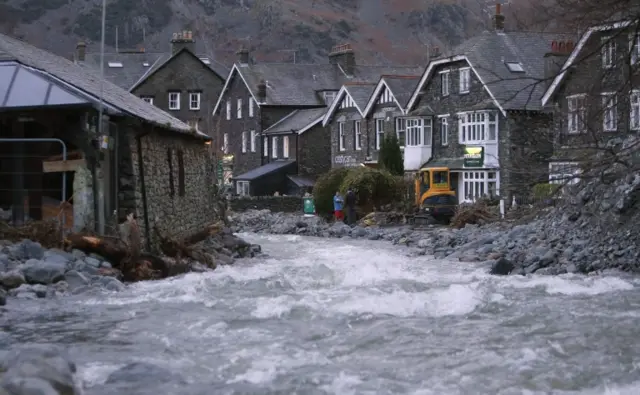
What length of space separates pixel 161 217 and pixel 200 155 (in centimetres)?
713

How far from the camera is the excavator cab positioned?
38.7 meters

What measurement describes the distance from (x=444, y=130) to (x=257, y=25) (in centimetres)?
11243

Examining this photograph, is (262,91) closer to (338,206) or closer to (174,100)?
(174,100)

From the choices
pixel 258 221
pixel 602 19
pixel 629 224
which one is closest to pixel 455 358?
pixel 602 19

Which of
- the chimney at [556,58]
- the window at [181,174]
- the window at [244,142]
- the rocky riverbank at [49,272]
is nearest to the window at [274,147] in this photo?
the window at [244,142]

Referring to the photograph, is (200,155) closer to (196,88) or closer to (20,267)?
(20,267)

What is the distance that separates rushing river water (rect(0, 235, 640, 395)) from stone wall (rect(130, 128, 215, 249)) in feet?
11.3

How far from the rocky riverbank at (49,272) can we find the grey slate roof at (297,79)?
149 ft

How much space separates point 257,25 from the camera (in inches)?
6093

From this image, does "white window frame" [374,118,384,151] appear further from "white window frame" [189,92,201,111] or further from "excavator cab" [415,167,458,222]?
"white window frame" [189,92,201,111]

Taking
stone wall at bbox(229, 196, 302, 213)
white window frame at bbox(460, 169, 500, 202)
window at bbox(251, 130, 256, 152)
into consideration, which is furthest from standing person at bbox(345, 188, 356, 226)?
window at bbox(251, 130, 256, 152)

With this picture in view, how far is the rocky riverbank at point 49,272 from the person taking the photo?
51.8ft

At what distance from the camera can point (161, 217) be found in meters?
23.4

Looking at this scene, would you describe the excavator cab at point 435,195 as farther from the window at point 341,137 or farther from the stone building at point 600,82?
the stone building at point 600,82
